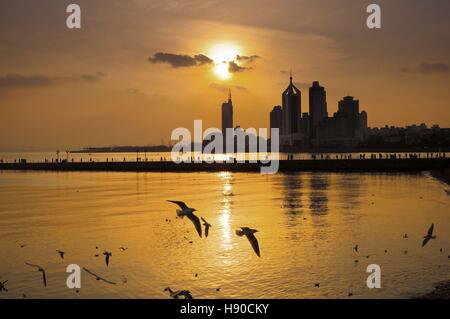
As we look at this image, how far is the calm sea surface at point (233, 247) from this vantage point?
17.4 m

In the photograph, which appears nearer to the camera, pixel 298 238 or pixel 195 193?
pixel 298 238

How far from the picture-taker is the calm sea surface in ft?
57.2

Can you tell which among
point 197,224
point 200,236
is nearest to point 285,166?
point 197,224

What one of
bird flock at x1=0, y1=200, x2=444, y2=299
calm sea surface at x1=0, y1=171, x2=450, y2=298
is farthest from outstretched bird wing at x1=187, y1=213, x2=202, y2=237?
calm sea surface at x1=0, y1=171, x2=450, y2=298

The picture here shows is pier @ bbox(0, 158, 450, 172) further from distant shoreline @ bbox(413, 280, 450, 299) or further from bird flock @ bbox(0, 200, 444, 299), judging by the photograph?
distant shoreline @ bbox(413, 280, 450, 299)

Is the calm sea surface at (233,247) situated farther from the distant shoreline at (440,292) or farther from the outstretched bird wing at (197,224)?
the outstretched bird wing at (197,224)

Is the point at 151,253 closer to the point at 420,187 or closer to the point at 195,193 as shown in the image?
the point at 195,193

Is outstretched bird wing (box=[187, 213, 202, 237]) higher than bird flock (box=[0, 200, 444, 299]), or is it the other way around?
outstretched bird wing (box=[187, 213, 202, 237])

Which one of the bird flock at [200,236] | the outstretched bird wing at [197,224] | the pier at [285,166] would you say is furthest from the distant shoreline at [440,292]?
the pier at [285,166]

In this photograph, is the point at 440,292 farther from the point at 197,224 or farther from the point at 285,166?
the point at 285,166

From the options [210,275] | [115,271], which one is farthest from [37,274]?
[210,275]

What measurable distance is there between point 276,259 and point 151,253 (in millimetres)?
6367

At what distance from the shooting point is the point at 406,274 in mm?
18375
